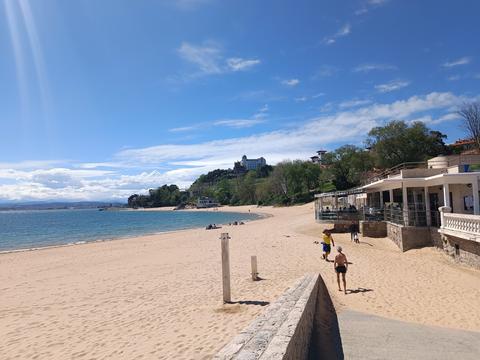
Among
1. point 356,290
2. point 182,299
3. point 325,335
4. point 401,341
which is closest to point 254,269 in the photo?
point 182,299

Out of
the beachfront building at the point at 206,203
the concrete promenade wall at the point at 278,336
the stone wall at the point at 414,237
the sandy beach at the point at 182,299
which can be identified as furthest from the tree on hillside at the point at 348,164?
the beachfront building at the point at 206,203

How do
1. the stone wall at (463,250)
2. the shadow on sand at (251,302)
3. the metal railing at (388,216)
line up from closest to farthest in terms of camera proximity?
1. the shadow on sand at (251,302)
2. the stone wall at (463,250)
3. the metal railing at (388,216)

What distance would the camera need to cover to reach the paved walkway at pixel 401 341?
673 cm

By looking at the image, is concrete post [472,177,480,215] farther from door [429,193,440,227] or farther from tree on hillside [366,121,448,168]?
tree on hillside [366,121,448,168]

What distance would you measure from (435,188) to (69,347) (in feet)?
71.2

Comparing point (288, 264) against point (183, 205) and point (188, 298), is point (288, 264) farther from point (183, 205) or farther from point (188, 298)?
point (183, 205)

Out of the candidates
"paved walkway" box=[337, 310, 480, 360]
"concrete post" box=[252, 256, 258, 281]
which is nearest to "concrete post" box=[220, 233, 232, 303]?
"paved walkway" box=[337, 310, 480, 360]

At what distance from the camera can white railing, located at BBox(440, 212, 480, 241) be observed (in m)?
13.1

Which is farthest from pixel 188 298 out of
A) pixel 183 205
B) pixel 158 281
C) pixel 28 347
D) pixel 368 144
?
pixel 183 205

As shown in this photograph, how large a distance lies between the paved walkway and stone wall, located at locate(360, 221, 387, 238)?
673 inches

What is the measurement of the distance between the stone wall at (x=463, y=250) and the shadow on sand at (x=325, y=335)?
6.86 m

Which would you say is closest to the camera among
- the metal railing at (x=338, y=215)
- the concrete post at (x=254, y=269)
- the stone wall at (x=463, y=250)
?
the concrete post at (x=254, y=269)

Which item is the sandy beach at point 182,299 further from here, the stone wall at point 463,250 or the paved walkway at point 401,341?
the paved walkway at point 401,341

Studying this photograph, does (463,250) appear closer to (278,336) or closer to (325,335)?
(325,335)
